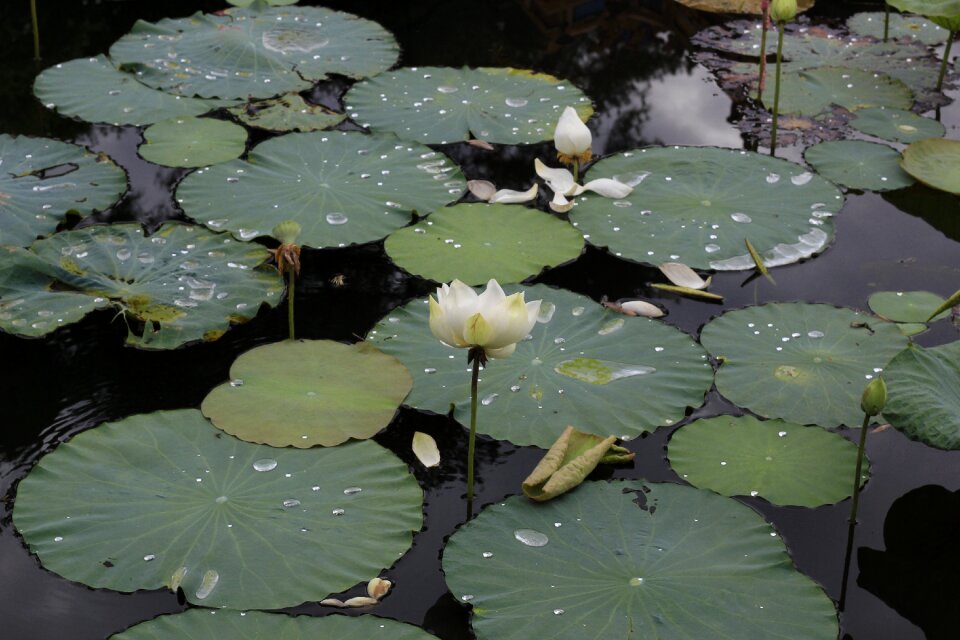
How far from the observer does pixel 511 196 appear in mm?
3721

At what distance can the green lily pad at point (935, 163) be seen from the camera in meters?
3.84

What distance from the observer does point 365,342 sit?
2.94 metres

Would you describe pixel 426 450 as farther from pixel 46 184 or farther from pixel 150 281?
pixel 46 184

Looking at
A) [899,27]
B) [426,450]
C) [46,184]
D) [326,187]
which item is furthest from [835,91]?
[46,184]

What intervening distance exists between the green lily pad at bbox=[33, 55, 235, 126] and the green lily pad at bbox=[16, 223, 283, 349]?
1.02m

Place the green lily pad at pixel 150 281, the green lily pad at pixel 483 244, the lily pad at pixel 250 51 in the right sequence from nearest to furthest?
the green lily pad at pixel 150 281 → the green lily pad at pixel 483 244 → the lily pad at pixel 250 51

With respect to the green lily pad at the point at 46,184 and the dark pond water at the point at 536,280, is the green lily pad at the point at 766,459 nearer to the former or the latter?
the dark pond water at the point at 536,280

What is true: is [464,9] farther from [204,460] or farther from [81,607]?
[81,607]

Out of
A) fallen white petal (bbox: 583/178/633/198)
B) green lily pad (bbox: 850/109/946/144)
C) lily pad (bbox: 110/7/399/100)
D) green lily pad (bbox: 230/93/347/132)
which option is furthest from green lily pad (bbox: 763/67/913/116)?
green lily pad (bbox: 230/93/347/132)

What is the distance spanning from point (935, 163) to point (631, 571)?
251 centimetres

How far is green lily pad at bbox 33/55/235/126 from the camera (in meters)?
4.21

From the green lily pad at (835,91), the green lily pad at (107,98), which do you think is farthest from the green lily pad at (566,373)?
the green lily pad at (835,91)

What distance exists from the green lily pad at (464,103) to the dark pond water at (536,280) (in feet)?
0.33

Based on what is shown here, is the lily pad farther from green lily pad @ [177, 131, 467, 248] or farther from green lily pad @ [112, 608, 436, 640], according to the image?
green lily pad @ [112, 608, 436, 640]
